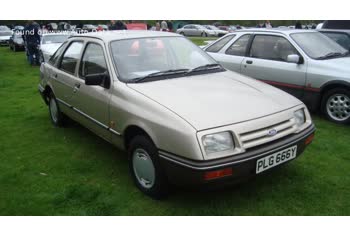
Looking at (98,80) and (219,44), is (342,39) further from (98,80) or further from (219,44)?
(98,80)

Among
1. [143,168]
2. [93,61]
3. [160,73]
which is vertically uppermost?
[93,61]

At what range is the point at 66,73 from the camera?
16.1 feet

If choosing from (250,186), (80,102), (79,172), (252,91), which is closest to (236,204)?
(250,186)

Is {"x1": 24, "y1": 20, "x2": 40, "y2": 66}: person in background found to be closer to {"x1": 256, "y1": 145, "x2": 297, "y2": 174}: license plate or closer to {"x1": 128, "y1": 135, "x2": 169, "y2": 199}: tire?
{"x1": 128, "y1": 135, "x2": 169, "y2": 199}: tire

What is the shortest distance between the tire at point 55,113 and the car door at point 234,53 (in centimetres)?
332

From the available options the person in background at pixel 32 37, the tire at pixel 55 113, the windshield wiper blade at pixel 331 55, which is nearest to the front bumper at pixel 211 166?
the tire at pixel 55 113

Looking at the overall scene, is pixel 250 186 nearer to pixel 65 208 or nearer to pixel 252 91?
pixel 252 91

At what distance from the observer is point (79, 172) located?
13.7ft

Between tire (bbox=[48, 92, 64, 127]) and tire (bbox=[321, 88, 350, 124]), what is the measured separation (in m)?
4.35

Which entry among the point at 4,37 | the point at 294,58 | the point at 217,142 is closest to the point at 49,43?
the point at 294,58

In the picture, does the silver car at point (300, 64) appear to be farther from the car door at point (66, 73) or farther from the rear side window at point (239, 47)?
the car door at point (66, 73)

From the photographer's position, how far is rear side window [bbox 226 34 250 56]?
6797 millimetres

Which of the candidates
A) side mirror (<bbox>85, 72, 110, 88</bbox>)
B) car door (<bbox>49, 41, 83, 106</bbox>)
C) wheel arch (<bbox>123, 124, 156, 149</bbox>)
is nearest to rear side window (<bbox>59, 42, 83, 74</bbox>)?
car door (<bbox>49, 41, 83, 106</bbox>)

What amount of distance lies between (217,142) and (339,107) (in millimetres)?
3595
